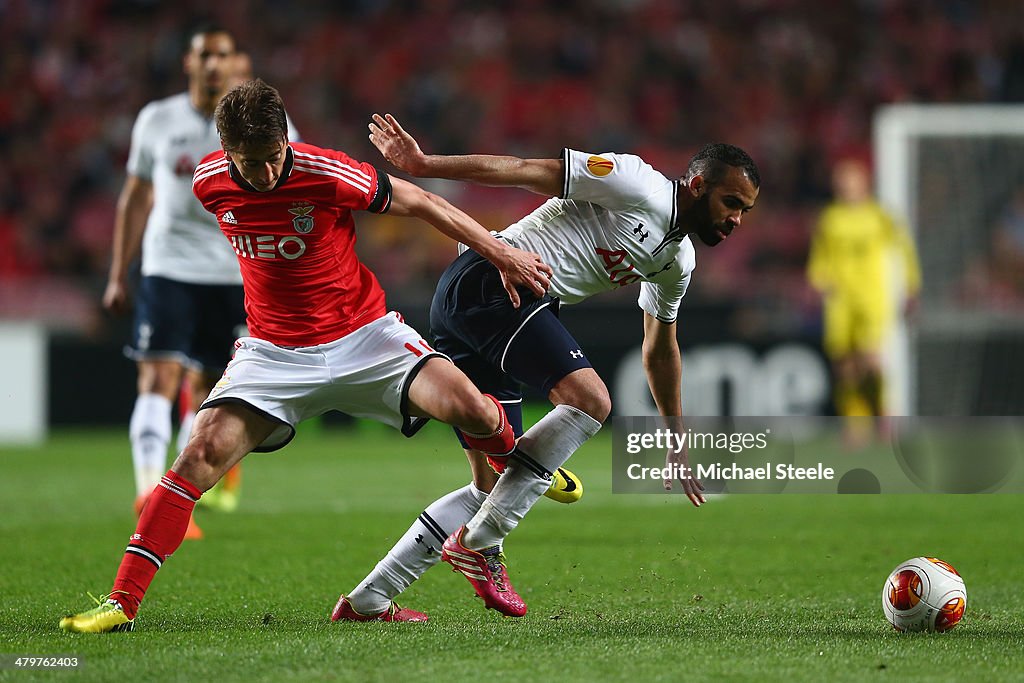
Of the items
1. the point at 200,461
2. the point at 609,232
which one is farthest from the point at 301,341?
the point at 609,232

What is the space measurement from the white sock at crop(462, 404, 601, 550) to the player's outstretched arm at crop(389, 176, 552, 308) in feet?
1.46

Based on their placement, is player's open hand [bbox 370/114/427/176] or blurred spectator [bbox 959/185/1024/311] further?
blurred spectator [bbox 959/185/1024/311]

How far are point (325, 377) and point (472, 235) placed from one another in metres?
0.66

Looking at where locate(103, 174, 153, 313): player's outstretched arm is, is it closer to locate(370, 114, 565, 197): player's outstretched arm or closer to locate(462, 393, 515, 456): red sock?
locate(370, 114, 565, 197): player's outstretched arm

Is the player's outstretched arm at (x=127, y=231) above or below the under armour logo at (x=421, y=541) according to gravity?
above

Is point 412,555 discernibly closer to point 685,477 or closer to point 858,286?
point 685,477

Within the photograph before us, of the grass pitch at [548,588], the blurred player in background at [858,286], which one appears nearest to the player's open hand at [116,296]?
the grass pitch at [548,588]

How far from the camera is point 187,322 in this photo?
732 cm

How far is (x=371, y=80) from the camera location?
1927cm

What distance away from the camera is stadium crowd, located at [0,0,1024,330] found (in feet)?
56.3

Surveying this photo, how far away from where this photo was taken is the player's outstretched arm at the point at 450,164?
4492 mm

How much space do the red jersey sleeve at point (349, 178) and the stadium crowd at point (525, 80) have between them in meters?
11.6

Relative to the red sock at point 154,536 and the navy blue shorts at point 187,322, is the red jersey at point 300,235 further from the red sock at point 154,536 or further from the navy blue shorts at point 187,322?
the navy blue shorts at point 187,322

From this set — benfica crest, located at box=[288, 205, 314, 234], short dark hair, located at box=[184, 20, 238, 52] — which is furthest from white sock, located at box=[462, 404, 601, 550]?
short dark hair, located at box=[184, 20, 238, 52]
